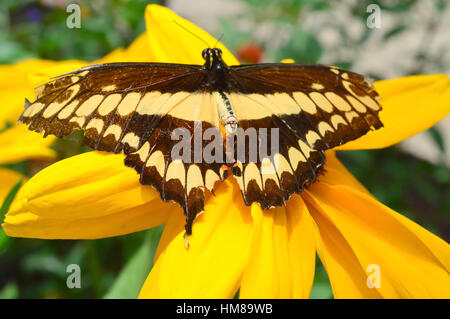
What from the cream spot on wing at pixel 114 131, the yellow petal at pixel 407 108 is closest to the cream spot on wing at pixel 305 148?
the yellow petal at pixel 407 108

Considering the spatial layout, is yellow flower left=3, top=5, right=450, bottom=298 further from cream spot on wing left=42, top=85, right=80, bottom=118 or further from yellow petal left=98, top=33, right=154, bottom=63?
yellow petal left=98, top=33, right=154, bottom=63

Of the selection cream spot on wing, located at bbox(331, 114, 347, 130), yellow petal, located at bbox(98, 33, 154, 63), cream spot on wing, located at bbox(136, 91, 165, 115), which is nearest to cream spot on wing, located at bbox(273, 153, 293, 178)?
cream spot on wing, located at bbox(331, 114, 347, 130)

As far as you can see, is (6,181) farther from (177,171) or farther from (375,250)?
(375,250)

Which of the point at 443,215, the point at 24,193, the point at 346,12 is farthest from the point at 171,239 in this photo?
the point at 443,215

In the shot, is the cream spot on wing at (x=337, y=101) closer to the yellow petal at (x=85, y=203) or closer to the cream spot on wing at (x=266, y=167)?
the cream spot on wing at (x=266, y=167)

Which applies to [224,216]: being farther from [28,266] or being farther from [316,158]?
[28,266]
